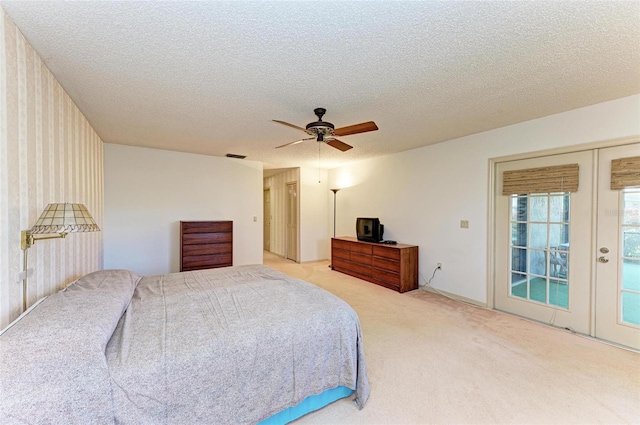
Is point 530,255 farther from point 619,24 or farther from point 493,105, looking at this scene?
point 619,24

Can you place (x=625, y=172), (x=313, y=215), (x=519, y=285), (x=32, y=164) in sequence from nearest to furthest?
(x=32, y=164), (x=625, y=172), (x=519, y=285), (x=313, y=215)

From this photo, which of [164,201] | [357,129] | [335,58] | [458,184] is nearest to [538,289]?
[458,184]

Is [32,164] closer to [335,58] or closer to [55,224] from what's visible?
[55,224]

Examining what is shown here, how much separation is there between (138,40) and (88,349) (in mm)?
1754

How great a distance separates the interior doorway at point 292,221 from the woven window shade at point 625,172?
17.2 ft

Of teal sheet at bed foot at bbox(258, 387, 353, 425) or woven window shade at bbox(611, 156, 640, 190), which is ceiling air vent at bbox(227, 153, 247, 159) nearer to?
teal sheet at bed foot at bbox(258, 387, 353, 425)

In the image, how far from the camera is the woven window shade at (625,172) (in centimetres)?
246

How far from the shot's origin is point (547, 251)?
309 cm

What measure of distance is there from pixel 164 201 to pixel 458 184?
4884 mm

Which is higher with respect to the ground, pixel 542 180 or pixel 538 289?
pixel 542 180

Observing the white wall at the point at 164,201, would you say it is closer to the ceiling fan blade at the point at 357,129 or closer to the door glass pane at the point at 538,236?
the ceiling fan blade at the point at 357,129

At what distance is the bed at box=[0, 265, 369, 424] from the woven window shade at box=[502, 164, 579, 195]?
285 centimetres

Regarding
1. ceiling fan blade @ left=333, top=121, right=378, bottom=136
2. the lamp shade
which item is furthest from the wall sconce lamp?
ceiling fan blade @ left=333, top=121, right=378, bottom=136

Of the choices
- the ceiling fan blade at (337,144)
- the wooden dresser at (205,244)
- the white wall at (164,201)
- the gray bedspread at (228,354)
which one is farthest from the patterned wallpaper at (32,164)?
the ceiling fan blade at (337,144)
